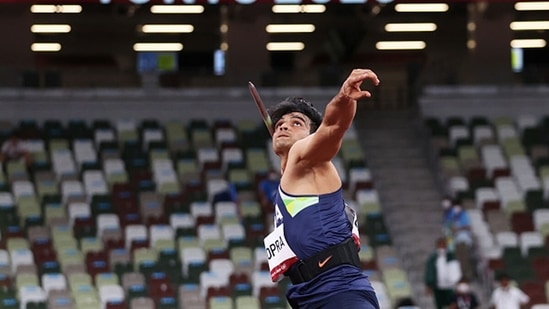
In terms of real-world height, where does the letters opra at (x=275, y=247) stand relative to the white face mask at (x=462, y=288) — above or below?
above

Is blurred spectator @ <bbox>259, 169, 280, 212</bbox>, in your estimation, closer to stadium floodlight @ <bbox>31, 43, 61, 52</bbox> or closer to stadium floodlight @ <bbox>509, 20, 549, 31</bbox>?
stadium floodlight @ <bbox>31, 43, 61, 52</bbox>

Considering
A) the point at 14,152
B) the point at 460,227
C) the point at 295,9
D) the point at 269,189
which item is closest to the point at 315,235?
the point at 460,227

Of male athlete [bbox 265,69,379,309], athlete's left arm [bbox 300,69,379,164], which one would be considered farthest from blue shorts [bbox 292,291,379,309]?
athlete's left arm [bbox 300,69,379,164]

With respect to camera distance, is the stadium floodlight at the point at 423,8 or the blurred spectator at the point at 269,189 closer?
the blurred spectator at the point at 269,189

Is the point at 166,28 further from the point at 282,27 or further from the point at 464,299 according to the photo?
the point at 464,299

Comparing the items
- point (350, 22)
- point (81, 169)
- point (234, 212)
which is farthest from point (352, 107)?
point (350, 22)

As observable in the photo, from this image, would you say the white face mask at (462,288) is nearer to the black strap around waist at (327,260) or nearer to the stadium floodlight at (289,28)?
the black strap around waist at (327,260)

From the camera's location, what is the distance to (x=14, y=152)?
2600 cm

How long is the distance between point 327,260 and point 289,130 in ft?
2.42

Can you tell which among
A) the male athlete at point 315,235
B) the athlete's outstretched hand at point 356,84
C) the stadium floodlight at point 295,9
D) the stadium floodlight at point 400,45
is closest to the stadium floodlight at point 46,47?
the stadium floodlight at point 295,9

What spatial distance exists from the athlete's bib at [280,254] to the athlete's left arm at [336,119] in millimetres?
514

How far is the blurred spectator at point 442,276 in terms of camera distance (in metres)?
21.0

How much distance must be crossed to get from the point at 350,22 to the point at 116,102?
21.3 feet

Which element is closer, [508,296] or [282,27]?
[508,296]
